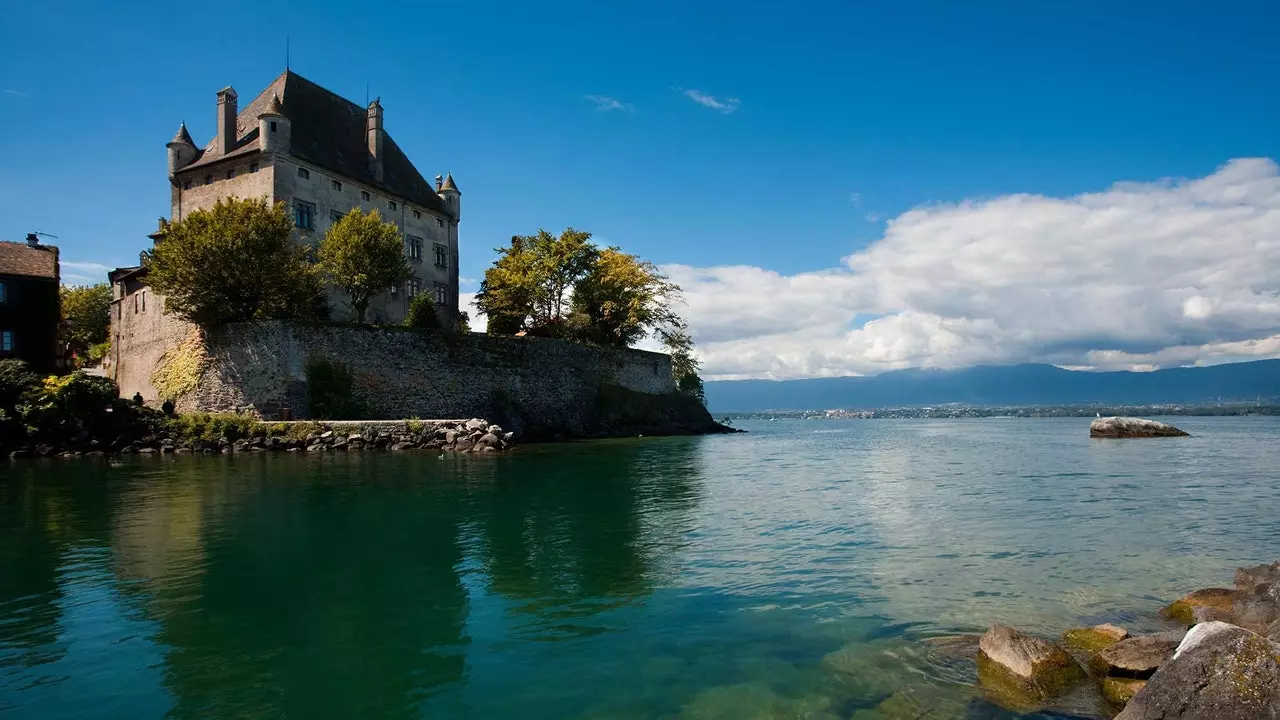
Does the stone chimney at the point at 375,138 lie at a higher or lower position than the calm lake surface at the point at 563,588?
higher

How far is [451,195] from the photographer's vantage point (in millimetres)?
62344

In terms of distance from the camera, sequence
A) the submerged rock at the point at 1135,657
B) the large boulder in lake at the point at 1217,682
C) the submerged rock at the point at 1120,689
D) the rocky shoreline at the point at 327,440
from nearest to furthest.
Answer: the large boulder in lake at the point at 1217,682, the submerged rock at the point at 1120,689, the submerged rock at the point at 1135,657, the rocky shoreline at the point at 327,440

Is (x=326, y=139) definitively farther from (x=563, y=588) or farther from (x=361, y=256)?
(x=563, y=588)

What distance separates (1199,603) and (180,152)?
59.1 m

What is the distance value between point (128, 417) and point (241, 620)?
3659 cm

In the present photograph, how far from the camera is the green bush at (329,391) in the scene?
42.1m

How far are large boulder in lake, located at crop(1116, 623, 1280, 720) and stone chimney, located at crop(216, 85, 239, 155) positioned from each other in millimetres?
55232

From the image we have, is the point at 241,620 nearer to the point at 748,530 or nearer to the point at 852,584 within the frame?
the point at 852,584

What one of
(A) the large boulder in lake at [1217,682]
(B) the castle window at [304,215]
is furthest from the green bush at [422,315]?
(A) the large boulder in lake at [1217,682]

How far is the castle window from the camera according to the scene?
1909 inches

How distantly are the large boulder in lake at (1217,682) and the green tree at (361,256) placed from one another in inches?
1835

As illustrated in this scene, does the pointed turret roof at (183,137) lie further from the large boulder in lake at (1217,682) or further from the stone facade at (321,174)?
the large boulder in lake at (1217,682)

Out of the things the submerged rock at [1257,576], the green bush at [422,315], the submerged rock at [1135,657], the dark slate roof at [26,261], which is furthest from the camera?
the dark slate roof at [26,261]

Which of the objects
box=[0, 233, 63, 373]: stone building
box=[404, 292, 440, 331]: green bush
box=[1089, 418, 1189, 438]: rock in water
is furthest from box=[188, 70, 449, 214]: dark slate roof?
box=[1089, 418, 1189, 438]: rock in water
